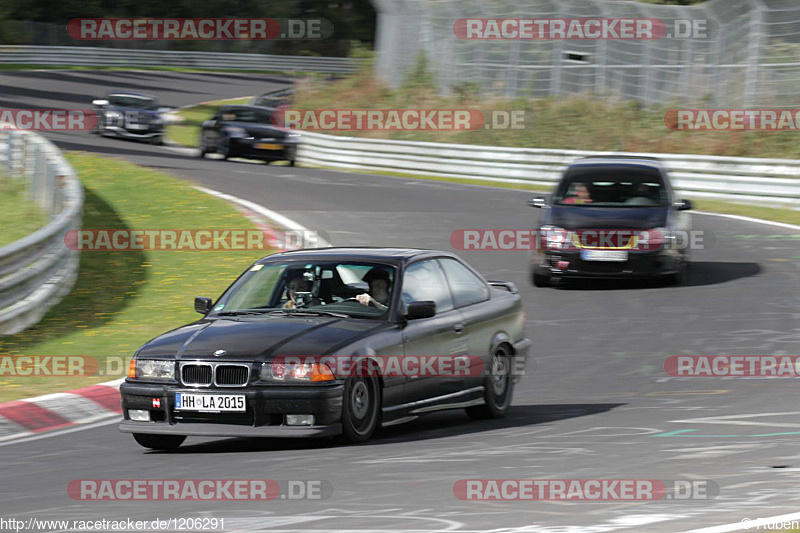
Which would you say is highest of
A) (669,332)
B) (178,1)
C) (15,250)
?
(178,1)

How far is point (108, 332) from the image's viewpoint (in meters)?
13.5

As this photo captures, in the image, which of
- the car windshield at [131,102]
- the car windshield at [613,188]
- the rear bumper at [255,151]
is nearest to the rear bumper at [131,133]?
the car windshield at [131,102]

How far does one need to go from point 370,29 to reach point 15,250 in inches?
2776

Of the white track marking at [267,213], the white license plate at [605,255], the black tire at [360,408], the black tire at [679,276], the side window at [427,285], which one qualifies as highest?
the side window at [427,285]

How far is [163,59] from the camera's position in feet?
230

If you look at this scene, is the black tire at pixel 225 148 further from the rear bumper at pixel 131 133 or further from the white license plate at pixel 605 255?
the white license plate at pixel 605 255

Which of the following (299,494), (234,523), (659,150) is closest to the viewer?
(234,523)

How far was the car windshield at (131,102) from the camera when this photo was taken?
40219mm

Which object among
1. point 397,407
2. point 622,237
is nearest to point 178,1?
point 622,237

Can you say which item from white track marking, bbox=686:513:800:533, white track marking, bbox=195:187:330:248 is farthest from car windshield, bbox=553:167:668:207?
white track marking, bbox=686:513:800:533

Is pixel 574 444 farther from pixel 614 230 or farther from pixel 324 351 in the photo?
pixel 614 230

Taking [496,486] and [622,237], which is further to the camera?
[622,237]

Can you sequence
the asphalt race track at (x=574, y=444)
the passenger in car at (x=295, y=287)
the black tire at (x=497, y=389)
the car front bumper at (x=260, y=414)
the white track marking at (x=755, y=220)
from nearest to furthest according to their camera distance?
1. the asphalt race track at (x=574, y=444)
2. the car front bumper at (x=260, y=414)
3. the passenger in car at (x=295, y=287)
4. the black tire at (x=497, y=389)
5. the white track marking at (x=755, y=220)

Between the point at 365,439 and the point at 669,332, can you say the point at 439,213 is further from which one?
the point at 365,439
